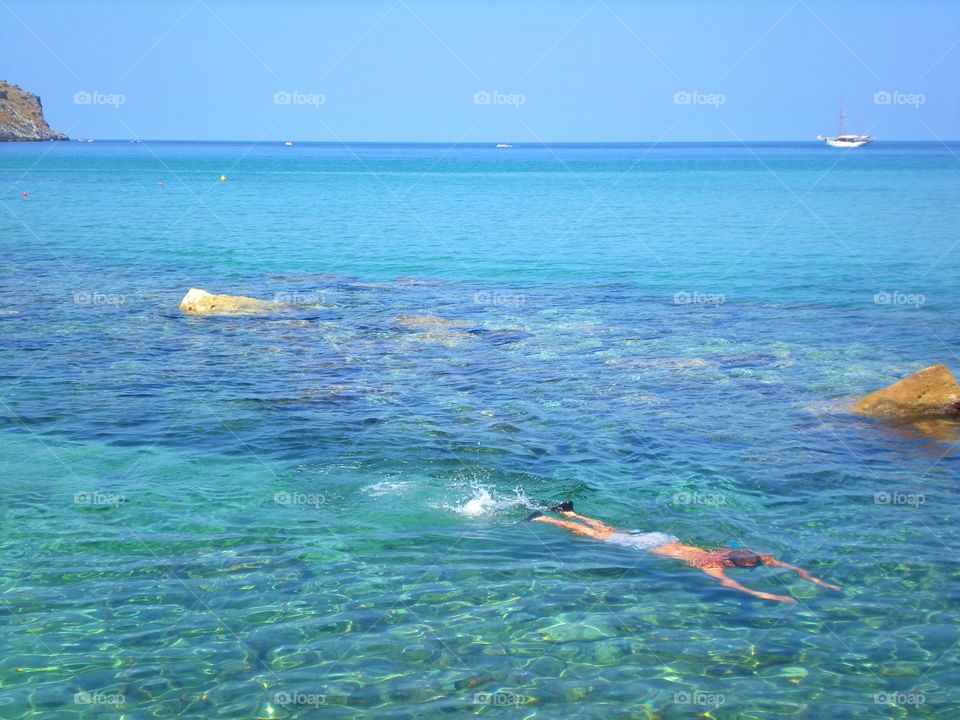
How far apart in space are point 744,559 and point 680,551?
33.0 inches

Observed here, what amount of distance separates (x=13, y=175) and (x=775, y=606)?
116046 millimetres

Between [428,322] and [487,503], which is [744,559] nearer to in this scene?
[487,503]

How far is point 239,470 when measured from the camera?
1524 cm

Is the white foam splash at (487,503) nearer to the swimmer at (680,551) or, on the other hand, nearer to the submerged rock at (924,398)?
the swimmer at (680,551)

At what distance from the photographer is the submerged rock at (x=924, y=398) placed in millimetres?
18172

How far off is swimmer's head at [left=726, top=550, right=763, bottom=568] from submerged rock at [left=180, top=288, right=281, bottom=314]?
66.4ft

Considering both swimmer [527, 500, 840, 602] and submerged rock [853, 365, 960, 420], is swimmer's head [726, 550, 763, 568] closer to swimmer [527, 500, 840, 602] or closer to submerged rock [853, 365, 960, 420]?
swimmer [527, 500, 840, 602]

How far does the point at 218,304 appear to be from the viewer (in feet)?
95.1

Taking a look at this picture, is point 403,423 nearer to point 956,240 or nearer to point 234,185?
point 956,240

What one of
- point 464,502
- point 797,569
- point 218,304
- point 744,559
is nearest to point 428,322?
point 218,304

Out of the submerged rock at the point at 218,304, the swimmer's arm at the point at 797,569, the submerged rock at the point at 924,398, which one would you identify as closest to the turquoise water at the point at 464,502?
the swimmer's arm at the point at 797,569

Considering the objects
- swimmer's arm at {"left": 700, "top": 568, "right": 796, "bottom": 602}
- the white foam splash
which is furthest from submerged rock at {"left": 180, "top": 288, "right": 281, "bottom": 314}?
swimmer's arm at {"left": 700, "top": 568, "right": 796, "bottom": 602}

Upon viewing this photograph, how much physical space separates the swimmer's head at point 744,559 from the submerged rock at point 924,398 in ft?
25.1

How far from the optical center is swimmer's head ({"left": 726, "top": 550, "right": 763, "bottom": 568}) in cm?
1197
